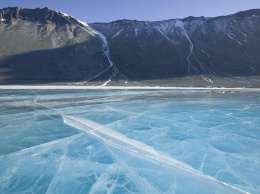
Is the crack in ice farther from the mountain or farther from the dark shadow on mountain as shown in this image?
the dark shadow on mountain

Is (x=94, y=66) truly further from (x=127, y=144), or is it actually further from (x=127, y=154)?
(x=127, y=154)

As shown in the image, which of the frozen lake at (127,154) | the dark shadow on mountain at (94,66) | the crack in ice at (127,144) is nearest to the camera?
the frozen lake at (127,154)

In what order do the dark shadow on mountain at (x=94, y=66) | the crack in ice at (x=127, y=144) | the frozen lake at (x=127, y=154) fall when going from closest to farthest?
the frozen lake at (x=127, y=154)
the crack in ice at (x=127, y=144)
the dark shadow on mountain at (x=94, y=66)

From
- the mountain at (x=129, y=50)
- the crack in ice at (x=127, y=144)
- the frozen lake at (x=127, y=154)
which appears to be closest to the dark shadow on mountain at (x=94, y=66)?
the mountain at (x=129, y=50)

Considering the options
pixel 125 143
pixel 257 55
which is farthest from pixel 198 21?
pixel 125 143

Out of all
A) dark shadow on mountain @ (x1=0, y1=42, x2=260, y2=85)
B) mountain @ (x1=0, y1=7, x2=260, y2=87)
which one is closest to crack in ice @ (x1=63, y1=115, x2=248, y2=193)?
mountain @ (x1=0, y1=7, x2=260, y2=87)

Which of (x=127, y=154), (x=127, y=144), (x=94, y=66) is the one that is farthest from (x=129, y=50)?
(x=127, y=154)

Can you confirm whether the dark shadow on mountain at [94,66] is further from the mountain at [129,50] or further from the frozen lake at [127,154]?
the frozen lake at [127,154]
